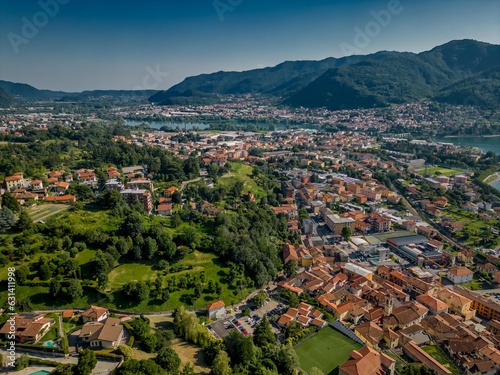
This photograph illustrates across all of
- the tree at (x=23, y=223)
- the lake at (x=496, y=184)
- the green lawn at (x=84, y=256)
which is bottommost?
the lake at (x=496, y=184)

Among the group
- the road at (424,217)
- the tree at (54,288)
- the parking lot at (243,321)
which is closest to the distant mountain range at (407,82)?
the road at (424,217)

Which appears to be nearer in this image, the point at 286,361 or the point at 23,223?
the point at 286,361

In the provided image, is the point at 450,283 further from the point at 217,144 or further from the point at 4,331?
the point at 217,144

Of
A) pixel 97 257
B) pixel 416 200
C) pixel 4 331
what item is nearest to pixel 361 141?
pixel 416 200

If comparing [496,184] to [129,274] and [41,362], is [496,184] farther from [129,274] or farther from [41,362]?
[41,362]

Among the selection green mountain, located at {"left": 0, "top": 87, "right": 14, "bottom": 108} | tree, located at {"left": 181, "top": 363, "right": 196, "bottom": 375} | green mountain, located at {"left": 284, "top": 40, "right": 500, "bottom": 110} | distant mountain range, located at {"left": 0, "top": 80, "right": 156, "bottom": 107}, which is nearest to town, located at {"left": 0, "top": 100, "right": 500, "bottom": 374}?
tree, located at {"left": 181, "top": 363, "right": 196, "bottom": 375}

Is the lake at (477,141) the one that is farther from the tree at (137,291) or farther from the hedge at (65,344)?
the hedge at (65,344)

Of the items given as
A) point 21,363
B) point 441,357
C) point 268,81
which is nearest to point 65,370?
point 21,363
